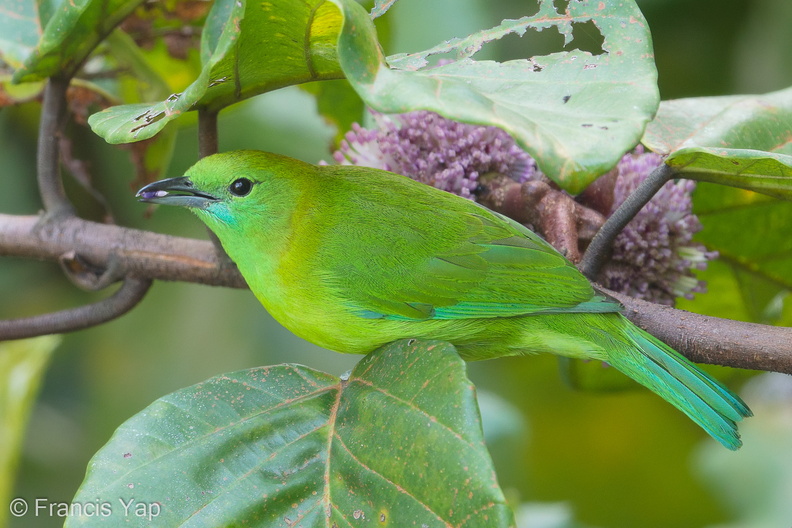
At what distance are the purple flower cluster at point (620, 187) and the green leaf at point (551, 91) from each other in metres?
0.56

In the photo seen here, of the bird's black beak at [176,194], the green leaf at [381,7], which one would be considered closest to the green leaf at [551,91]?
the green leaf at [381,7]

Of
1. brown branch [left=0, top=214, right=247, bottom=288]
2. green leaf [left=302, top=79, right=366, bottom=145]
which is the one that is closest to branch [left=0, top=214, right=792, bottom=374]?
brown branch [left=0, top=214, right=247, bottom=288]

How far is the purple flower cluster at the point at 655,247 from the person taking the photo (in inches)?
71.4

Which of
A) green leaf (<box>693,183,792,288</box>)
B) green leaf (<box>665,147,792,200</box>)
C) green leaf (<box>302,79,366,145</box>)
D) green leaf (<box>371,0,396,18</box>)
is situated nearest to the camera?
green leaf (<box>665,147,792,200</box>)

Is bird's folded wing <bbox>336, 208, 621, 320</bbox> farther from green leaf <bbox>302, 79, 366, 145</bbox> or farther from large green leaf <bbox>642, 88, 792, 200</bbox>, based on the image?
green leaf <bbox>302, 79, 366, 145</bbox>

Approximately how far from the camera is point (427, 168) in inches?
74.5

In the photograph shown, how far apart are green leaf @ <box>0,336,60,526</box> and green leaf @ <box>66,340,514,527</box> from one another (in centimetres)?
115

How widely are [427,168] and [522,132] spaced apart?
0.87 meters

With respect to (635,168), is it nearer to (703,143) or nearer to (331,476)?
(703,143)

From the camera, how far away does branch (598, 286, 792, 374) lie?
1368mm

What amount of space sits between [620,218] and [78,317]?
1296 mm

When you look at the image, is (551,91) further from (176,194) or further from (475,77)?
(176,194)

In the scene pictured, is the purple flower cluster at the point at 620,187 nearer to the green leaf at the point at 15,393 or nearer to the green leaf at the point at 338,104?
the green leaf at the point at 338,104

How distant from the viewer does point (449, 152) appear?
185 cm
